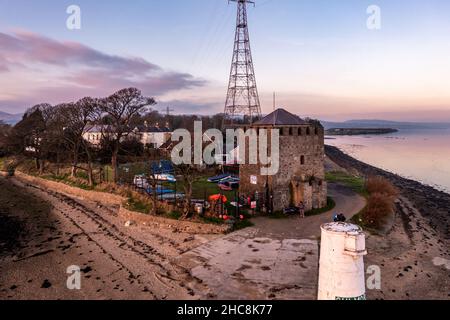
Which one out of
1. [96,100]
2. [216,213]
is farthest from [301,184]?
[96,100]

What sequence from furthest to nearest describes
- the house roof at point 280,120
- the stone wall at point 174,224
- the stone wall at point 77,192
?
the stone wall at point 77,192
the house roof at point 280,120
the stone wall at point 174,224

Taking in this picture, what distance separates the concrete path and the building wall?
6.93 ft

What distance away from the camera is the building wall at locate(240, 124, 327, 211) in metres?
22.7

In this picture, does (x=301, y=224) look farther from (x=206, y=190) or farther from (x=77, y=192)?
(x=77, y=192)

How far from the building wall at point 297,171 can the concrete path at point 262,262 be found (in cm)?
211

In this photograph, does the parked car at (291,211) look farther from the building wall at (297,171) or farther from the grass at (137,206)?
the grass at (137,206)

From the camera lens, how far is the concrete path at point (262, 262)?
42.9ft

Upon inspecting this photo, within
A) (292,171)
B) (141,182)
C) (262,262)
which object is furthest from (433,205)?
(141,182)

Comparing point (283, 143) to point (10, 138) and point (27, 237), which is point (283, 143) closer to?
point (27, 237)

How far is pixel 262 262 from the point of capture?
15.5 m

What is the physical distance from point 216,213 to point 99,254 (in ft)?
22.3

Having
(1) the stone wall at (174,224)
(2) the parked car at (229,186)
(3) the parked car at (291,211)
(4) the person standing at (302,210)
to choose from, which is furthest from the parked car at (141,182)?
(4) the person standing at (302,210)

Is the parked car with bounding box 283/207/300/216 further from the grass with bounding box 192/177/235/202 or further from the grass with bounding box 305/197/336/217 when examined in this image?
the grass with bounding box 192/177/235/202

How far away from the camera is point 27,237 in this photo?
2122cm
